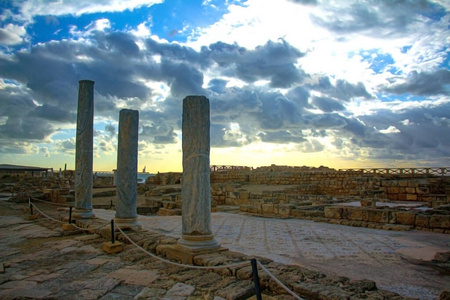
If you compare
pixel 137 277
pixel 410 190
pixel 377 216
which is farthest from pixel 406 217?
pixel 410 190

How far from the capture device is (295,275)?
12.9 ft

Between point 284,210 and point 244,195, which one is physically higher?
point 244,195

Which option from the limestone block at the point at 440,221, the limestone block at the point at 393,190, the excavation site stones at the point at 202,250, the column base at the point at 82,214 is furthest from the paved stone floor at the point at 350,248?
the limestone block at the point at 393,190

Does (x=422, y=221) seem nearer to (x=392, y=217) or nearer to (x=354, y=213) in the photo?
(x=392, y=217)

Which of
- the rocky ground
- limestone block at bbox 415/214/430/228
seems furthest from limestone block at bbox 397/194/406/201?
the rocky ground

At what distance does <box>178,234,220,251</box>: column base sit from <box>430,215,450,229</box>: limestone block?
675 cm

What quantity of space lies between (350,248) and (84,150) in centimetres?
762

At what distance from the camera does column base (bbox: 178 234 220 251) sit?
5.23 metres

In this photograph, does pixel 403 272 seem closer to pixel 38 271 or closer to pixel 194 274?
pixel 194 274

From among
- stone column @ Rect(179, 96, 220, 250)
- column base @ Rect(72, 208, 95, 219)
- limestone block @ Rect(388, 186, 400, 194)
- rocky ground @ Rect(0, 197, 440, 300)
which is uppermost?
stone column @ Rect(179, 96, 220, 250)

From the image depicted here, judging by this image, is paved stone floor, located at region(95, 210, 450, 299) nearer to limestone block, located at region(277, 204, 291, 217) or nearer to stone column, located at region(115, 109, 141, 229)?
stone column, located at region(115, 109, 141, 229)

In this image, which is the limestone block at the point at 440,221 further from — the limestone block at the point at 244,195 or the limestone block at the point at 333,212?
the limestone block at the point at 244,195

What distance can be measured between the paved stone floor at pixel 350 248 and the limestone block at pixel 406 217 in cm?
87

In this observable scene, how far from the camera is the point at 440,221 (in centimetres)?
876
